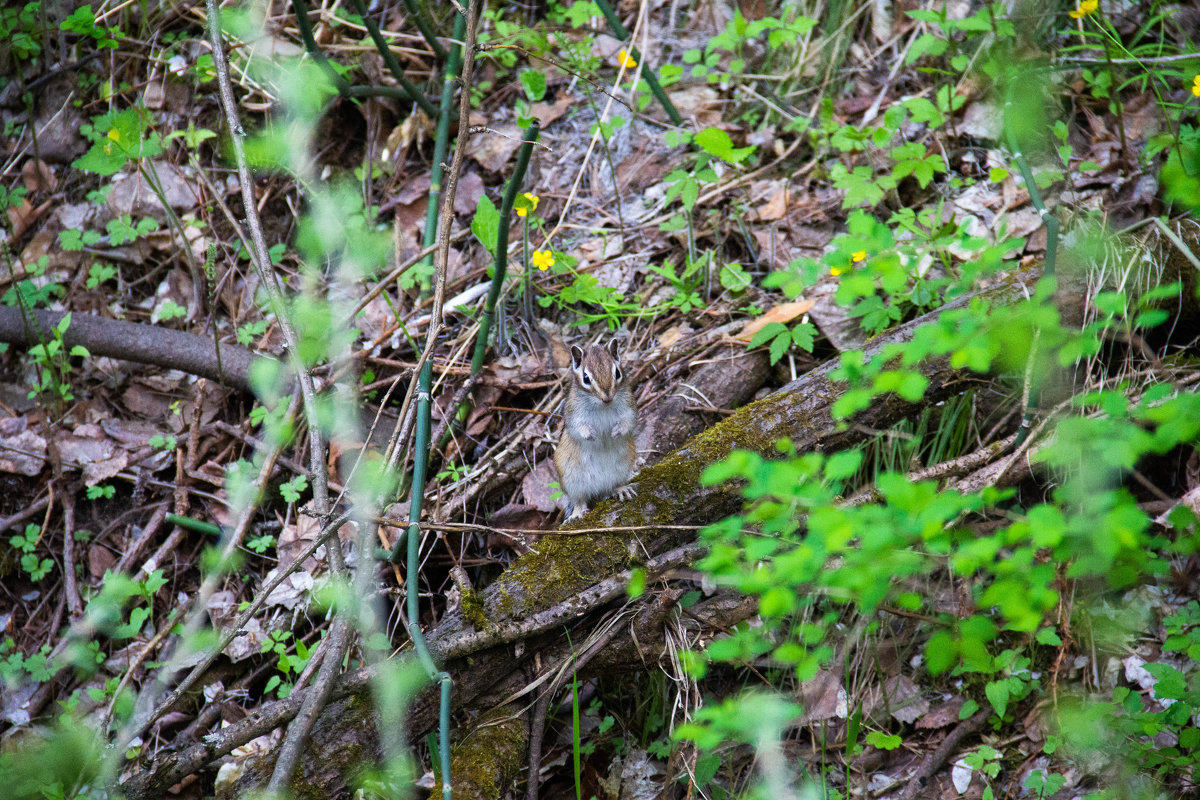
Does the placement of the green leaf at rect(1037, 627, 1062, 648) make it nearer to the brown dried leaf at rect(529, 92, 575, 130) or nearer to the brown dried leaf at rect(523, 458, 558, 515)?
the brown dried leaf at rect(523, 458, 558, 515)

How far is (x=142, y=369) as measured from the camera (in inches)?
198

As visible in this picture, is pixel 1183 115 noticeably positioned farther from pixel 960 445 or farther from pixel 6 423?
pixel 6 423

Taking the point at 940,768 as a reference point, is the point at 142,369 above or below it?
above

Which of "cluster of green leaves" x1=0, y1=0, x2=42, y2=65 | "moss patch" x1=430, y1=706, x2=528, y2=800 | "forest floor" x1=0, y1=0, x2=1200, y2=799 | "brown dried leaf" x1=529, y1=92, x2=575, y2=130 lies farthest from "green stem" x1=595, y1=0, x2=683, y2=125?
"cluster of green leaves" x1=0, y1=0, x2=42, y2=65

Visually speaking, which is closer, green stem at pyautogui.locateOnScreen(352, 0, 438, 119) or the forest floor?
the forest floor

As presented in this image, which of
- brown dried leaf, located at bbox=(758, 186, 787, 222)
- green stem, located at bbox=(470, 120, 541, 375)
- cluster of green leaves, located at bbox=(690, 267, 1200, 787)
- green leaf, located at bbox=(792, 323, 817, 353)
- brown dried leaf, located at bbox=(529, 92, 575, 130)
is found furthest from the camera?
brown dried leaf, located at bbox=(529, 92, 575, 130)

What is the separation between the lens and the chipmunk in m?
3.61

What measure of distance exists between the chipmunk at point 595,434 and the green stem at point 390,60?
7.27 feet

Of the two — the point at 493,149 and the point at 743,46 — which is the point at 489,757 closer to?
the point at 493,149

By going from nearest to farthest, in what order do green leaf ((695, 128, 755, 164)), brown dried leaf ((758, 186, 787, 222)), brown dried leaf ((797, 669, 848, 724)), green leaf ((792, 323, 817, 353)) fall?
brown dried leaf ((797, 669, 848, 724)) < green leaf ((792, 323, 817, 353)) < green leaf ((695, 128, 755, 164)) < brown dried leaf ((758, 186, 787, 222))

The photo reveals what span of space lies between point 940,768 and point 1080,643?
77 cm

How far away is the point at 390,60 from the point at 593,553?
3244mm

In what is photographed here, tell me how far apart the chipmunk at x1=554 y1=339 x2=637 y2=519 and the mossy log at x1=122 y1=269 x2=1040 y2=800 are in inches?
10.9

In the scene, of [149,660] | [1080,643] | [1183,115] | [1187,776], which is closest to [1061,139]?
[1183,115]
